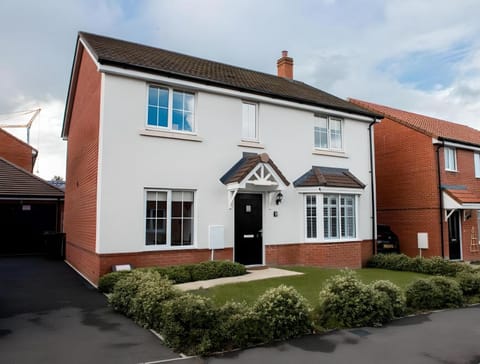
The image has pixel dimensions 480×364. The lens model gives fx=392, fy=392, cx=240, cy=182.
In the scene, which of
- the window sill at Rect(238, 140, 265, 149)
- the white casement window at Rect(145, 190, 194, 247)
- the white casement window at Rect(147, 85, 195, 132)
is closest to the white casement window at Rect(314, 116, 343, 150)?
the window sill at Rect(238, 140, 265, 149)

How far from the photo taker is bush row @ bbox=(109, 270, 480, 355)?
572cm

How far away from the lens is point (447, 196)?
54.6 ft

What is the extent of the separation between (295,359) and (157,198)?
6676 millimetres

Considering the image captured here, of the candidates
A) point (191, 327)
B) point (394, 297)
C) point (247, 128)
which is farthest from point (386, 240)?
point (191, 327)

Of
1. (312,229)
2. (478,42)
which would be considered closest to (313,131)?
(312,229)

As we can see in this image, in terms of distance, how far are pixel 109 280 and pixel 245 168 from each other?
482cm

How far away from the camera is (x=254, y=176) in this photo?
460 inches

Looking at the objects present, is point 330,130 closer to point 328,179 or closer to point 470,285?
point 328,179

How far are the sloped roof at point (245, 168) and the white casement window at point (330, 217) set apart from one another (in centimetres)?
162

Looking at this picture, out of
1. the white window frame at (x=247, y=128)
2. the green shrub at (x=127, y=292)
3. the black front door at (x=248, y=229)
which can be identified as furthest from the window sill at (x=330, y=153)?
the green shrub at (x=127, y=292)

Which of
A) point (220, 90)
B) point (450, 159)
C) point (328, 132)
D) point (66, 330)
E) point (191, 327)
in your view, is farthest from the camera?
point (450, 159)

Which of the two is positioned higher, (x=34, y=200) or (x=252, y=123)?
(x=252, y=123)

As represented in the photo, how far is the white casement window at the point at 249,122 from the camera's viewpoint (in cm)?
1272

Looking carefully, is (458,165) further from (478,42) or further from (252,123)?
(252,123)
